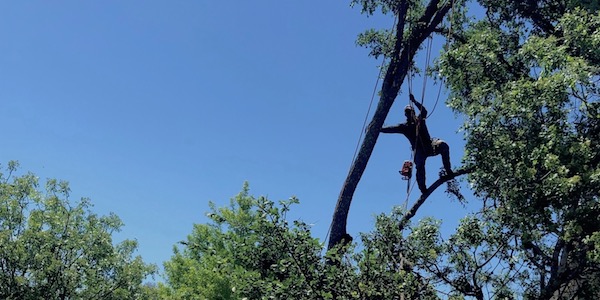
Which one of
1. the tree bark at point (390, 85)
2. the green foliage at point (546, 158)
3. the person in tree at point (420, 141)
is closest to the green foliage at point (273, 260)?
the green foliage at point (546, 158)

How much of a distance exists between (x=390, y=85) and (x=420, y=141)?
Result: 1.54 metres

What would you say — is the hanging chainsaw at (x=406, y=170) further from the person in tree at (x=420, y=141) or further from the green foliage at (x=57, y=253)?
Result: the green foliage at (x=57, y=253)

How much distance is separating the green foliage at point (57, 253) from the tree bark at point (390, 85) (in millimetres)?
7207

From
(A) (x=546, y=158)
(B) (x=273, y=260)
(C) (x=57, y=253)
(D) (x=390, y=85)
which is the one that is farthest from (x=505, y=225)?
(C) (x=57, y=253)

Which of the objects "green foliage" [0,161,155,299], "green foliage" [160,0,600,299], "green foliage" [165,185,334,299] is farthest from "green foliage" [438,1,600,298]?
"green foliage" [0,161,155,299]

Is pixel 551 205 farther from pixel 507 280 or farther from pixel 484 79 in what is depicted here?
pixel 484 79

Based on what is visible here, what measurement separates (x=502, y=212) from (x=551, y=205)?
0.56 meters

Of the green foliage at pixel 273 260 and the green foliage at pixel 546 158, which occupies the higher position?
the green foliage at pixel 546 158

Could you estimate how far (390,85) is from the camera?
10.8 meters

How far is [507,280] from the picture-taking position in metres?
6.60

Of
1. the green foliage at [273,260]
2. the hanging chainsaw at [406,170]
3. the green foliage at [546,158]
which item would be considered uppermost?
the hanging chainsaw at [406,170]

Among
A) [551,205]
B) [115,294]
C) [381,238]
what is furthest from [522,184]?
[115,294]

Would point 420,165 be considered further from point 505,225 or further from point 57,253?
point 57,253

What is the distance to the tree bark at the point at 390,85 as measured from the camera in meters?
9.77
